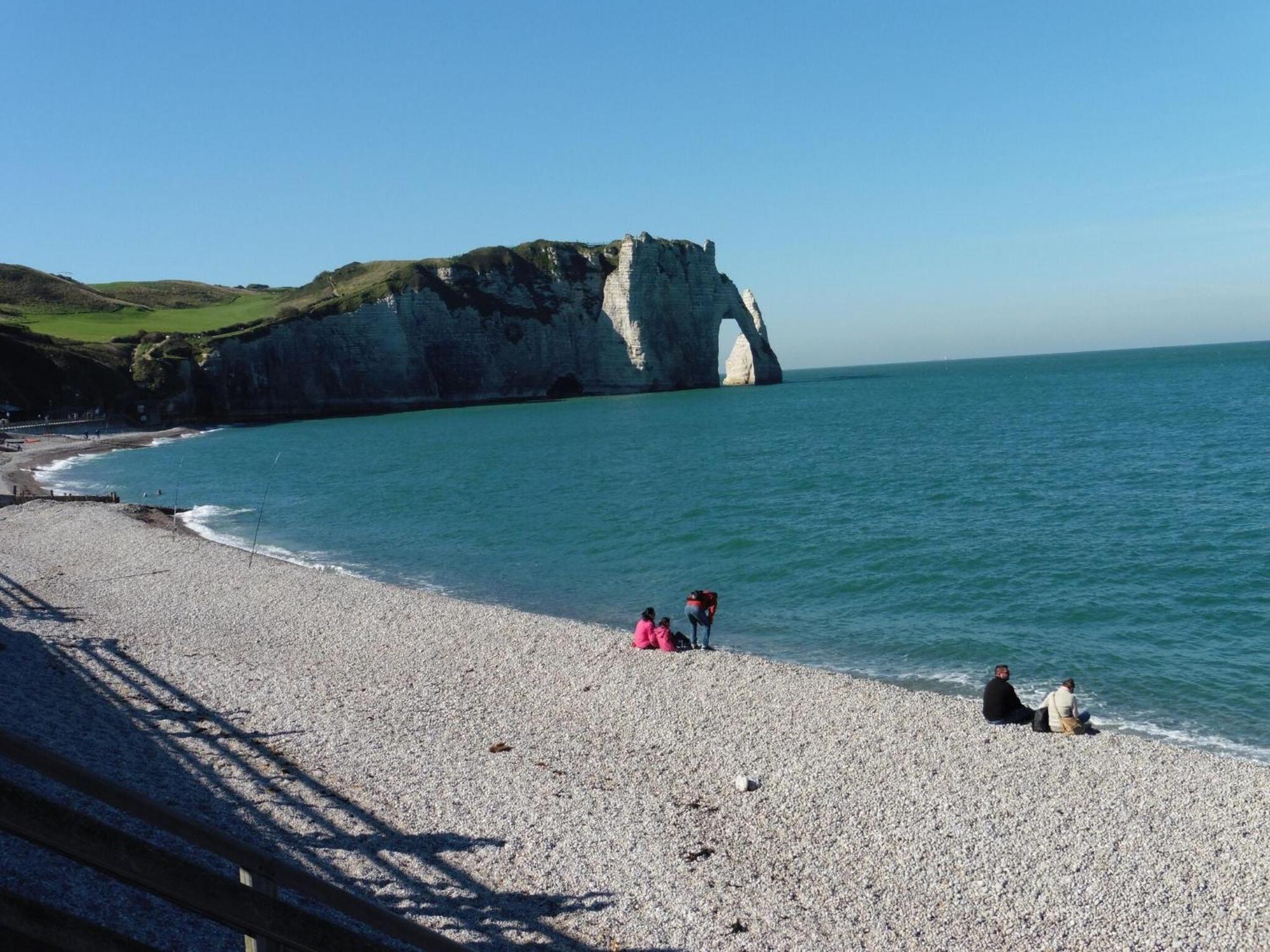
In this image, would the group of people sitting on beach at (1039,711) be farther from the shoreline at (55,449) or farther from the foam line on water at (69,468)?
the foam line on water at (69,468)

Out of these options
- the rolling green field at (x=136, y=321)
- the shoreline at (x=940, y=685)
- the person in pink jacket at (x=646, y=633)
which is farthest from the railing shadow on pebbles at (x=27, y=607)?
the rolling green field at (x=136, y=321)

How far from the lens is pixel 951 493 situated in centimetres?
4612

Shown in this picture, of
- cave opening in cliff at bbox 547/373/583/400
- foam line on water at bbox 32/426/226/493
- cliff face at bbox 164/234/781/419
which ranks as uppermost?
cliff face at bbox 164/234/781/419

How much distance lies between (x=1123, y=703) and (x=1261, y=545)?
17.5 metres

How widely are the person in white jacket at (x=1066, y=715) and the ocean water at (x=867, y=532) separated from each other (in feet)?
6.61

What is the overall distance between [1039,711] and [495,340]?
12738cm

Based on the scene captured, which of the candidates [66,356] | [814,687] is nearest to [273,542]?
[814,687]

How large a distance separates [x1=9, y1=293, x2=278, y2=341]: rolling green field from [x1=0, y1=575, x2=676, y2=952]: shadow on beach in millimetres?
114954

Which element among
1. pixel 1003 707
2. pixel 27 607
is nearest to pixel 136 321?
pixel 27 607

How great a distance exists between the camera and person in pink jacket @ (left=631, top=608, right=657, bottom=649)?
21.2m

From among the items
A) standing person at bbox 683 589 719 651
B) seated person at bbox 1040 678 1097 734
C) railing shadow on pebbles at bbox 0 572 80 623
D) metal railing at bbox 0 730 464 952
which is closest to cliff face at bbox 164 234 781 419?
railing shadow on pebbles at bbox 0 572 80 623

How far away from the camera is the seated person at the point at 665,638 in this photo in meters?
21.0

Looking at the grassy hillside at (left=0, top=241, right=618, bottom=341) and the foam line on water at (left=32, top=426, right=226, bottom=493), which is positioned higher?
the grassy hillside at (left=0, top=241, right=618, bottom=341)

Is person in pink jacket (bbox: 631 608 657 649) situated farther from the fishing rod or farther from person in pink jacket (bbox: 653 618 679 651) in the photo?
the fishing rod
